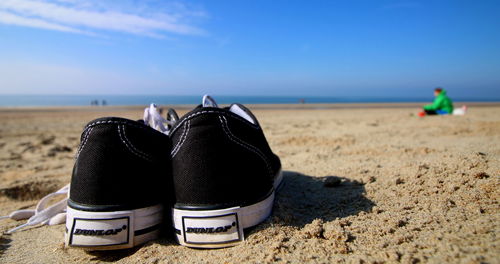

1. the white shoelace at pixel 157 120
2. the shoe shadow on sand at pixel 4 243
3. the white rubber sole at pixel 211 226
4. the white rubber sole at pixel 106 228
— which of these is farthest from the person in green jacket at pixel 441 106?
the shoe shadow on sand at pixel 4 243

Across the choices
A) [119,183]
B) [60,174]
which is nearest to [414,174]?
[119,183]

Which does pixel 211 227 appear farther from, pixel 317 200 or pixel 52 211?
pixel 52 211

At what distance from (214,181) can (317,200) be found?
0.94 metres

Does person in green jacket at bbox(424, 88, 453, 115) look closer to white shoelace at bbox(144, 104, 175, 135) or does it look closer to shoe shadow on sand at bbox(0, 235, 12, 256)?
white shoelace at bbox(144, 104, 175, 135)

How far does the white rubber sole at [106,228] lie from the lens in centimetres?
143

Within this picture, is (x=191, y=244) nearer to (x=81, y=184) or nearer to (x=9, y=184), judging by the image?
(x=81, y=184)

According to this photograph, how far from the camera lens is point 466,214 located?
4.92 feet

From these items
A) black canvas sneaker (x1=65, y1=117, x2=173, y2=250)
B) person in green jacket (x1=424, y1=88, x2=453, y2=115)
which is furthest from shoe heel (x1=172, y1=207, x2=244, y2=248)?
person in green jacket (x1=424, y1=88, x2=453, y2=115)

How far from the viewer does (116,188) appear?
1.46 meters

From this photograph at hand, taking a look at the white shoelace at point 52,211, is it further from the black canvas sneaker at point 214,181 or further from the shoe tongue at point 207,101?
the black canvas sneaker at point 214,181

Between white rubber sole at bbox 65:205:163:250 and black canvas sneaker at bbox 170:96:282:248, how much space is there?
0.18 metres

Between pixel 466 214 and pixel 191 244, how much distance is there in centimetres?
138

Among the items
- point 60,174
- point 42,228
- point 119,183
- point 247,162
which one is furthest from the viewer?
point 60,174

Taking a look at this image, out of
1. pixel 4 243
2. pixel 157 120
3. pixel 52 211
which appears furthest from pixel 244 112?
pixel 4 243
